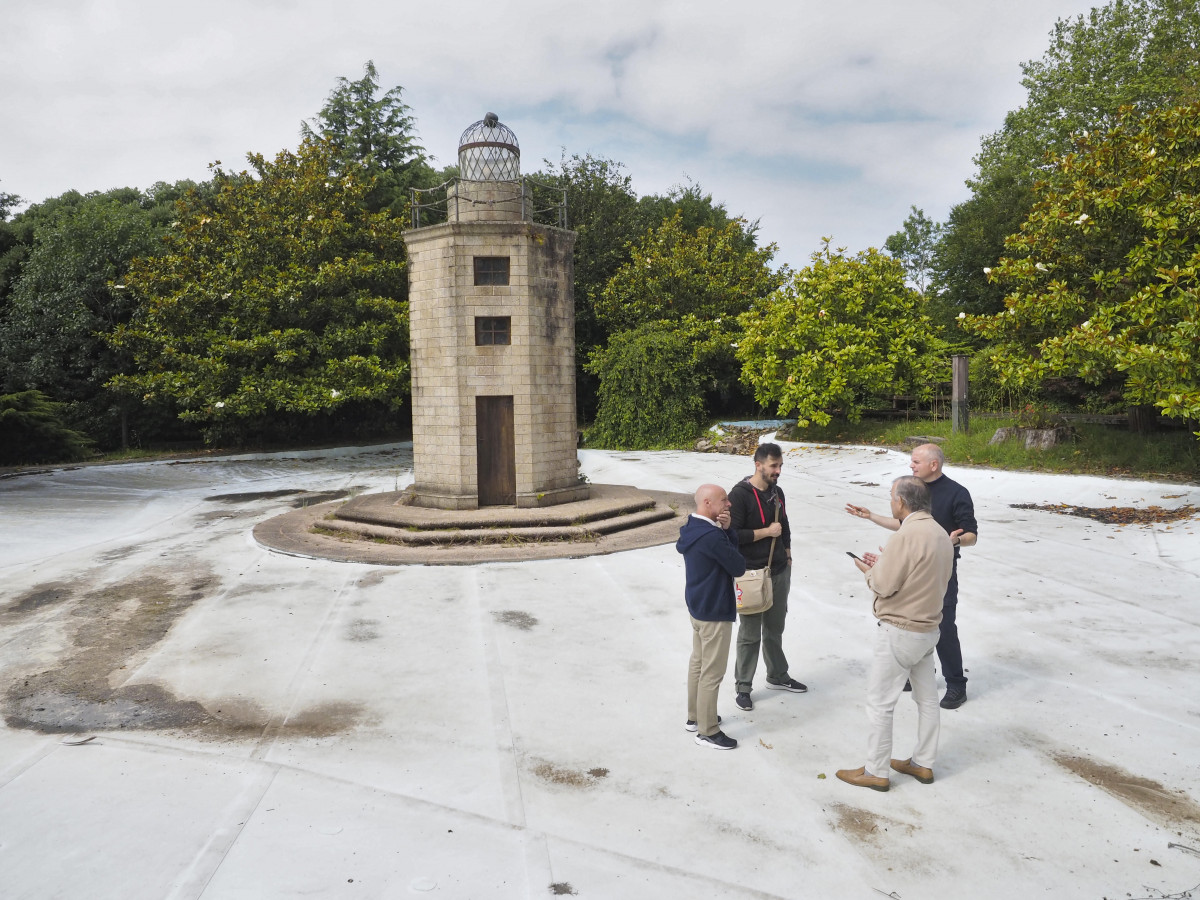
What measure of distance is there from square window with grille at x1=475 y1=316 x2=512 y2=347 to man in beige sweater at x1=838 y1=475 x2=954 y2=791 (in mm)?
9062

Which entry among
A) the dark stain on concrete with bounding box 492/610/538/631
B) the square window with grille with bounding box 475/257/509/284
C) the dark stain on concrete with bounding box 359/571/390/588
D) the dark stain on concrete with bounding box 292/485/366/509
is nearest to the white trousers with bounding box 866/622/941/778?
the dark stain on concrete with bounding box 492/610/538/631

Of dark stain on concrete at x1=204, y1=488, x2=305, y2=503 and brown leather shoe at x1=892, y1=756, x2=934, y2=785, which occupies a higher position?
dark stain on concrete at x1=204, y1=488, x2=305, y2=503

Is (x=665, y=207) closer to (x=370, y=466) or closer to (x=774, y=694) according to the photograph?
(x=370, y=466)

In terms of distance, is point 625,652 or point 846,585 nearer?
point 625,652

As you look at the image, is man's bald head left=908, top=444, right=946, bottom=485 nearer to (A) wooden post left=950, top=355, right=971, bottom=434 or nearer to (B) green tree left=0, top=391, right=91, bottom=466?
(A) wooden post left=950, top=355, right=971, bottom=434

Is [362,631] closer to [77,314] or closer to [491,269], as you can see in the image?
[491,269]

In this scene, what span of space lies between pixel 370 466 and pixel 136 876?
19868mm

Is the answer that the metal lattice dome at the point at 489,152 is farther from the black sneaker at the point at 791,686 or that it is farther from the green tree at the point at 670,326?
the green tree at the point at 670,326

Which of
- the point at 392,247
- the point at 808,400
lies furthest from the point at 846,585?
the point at 392,247

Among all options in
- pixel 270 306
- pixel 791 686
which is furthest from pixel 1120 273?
pixel 270 306

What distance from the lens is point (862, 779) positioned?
444cm

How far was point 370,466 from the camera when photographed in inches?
899

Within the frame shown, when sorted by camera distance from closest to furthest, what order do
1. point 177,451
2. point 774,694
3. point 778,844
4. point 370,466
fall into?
point 778,844 < point 774,694 < point 370,466 < point 177,451

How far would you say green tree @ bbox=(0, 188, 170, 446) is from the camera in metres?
23.7
